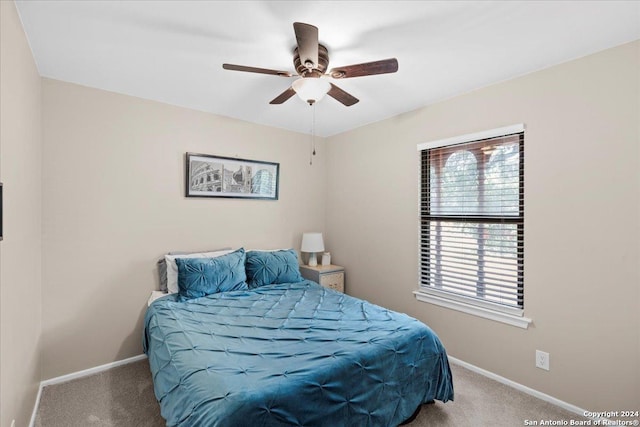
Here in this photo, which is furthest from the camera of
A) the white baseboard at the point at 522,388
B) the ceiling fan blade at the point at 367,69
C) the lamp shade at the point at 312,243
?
the lamp shade at the point at 312,243

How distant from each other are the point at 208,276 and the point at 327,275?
1490mm

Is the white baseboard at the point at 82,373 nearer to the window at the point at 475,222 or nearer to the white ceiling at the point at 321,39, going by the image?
the white ceiling at the point at 321,39

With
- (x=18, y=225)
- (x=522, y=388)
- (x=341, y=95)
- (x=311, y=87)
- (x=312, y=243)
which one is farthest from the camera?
(x=312, y=243)

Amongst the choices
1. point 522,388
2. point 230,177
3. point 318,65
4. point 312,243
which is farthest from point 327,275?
point 318,65

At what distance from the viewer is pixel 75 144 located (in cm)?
259

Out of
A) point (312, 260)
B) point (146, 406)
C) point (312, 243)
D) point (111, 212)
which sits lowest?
point (146, 406)

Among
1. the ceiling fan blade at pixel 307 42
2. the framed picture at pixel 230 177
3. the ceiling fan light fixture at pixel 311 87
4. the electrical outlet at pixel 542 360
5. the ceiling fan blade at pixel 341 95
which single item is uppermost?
the ceiling fan blade at pixel 307 42

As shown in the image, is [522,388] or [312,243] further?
[312,243]

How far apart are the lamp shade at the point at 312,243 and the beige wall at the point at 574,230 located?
4.86 feet

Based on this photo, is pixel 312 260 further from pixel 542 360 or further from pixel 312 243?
pixel 542 360

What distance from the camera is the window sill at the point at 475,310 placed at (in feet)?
7.92

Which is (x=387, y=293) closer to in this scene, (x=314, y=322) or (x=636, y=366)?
(x=314, y=322)

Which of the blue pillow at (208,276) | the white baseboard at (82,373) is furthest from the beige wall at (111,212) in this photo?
the blue pillow at (208,276)

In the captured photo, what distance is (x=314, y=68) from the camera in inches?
76.4
